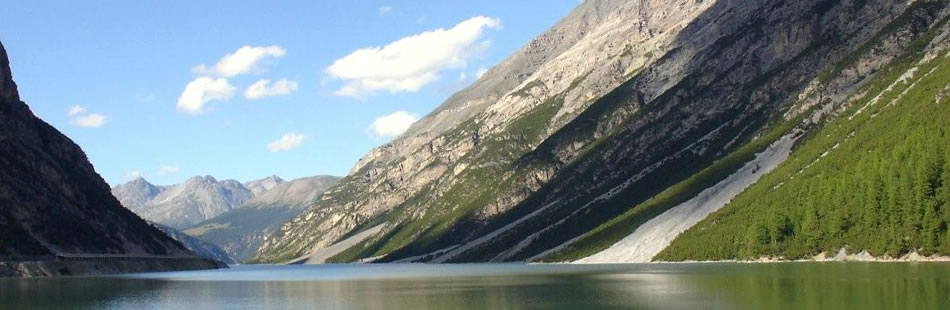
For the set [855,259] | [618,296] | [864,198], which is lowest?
[855,259]

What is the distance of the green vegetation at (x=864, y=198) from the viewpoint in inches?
4769

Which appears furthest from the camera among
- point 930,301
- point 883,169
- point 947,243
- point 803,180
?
point 803,180

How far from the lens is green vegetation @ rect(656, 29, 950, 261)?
121125 mm

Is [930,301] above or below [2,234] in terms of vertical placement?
below

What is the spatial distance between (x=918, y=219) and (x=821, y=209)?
110 ft

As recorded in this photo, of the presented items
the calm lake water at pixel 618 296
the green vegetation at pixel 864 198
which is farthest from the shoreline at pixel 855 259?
the calm lake water at pixel 618 296

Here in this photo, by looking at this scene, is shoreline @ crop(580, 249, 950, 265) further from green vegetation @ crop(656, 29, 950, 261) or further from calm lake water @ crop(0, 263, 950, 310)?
calm lake water @ crop(0, 263, 950, 310)

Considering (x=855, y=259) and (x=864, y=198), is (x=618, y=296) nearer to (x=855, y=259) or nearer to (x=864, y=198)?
(x=855, y=259)

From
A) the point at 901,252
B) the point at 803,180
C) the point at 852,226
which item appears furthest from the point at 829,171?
the point at 901,252

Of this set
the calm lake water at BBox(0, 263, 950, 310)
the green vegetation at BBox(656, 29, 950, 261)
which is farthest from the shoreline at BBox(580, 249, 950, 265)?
the calm lake water at BBox(0, 263, 950, 310)

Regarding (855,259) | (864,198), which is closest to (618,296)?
(855,259)

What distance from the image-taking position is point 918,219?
120 metres

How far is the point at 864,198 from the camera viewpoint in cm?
13975

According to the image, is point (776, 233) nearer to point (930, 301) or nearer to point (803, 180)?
point (803, 180)
